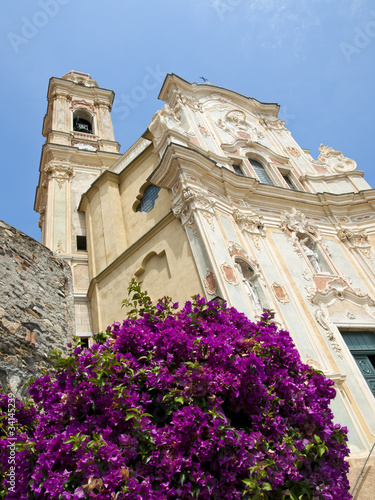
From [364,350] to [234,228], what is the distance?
5.05 m

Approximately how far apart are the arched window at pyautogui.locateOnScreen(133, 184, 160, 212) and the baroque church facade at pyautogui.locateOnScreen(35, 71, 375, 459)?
0.07m

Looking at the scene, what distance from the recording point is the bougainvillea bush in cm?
382

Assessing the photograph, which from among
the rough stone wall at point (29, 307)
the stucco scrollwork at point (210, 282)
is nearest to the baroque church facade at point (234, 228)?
the stucco scrollwork at point (210, 282)

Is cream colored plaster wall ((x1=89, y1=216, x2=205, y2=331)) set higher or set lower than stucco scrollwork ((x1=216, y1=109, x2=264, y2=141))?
lower

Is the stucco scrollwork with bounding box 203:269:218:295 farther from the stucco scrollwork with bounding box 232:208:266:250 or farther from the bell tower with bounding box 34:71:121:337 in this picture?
the bell tower with bounding box 34:71:121:337

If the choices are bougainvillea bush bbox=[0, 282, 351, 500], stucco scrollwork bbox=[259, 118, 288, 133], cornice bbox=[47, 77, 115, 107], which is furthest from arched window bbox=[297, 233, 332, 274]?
cornice bbox=[47, 77, 115, 107]

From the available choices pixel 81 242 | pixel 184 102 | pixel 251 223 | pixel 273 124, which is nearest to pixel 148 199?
pixel 251 223

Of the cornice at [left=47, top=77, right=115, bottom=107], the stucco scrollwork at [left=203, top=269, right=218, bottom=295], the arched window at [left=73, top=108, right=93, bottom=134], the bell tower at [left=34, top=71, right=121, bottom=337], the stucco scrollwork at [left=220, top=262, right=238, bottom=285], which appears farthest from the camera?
the cornice at [left=47, top=77, right=115, bottom=107]

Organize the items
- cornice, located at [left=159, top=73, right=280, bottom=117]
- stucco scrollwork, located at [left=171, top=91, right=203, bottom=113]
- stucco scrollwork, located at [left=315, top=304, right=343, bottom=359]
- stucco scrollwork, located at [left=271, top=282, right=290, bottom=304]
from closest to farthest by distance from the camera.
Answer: stucco scrollwork, located at [left=315, top=304, right=343, bottom=359]
stucco scrollwork, located at [left=271, top=282, right=290, bottom=304]
stucco scrollwork, located at [left=171, top=91, right=203, bottom=113]
cornice, located at [left=159, top=73, right=280, bottom=117]

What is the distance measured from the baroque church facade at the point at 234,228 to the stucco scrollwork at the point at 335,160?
0.07 meters

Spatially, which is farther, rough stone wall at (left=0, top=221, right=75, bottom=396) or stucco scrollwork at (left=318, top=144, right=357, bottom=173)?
stucco scrollwork at (left=318, top=144, right=357, bottom=173)

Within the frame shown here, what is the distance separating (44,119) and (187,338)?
91.5ft

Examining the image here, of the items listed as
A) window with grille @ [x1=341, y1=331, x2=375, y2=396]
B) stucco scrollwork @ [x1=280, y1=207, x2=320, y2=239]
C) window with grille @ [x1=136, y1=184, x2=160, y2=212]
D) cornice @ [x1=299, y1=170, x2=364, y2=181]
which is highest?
cornice @ [x1=299, y1=170, x2=364, y2=181]

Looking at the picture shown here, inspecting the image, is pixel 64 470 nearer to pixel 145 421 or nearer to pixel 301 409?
pixel 145 421
